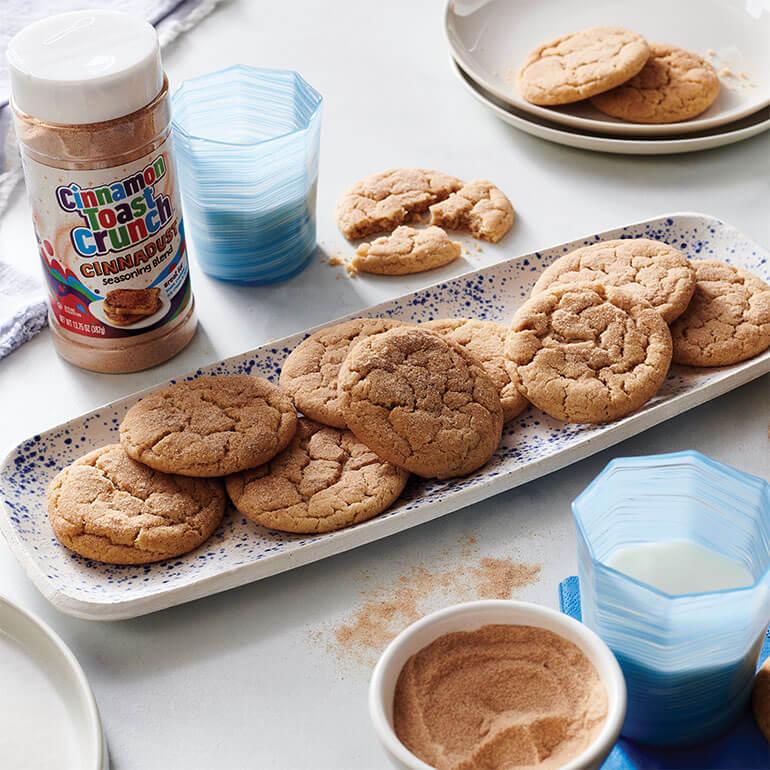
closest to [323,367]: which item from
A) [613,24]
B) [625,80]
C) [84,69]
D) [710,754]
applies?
[84,69]

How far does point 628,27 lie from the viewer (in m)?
1.63

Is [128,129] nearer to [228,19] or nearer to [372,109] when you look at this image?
[372,109]

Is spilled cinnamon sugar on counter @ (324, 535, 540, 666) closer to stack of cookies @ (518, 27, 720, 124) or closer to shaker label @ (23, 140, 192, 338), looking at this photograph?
shaker label @ (23, 140, 192, 338)

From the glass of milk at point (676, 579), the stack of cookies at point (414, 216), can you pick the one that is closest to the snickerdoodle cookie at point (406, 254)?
the stack of cookies at point (414, 216)

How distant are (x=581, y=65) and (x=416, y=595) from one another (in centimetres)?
88

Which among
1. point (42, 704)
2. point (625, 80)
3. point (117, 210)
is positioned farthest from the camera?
point (625, 80)

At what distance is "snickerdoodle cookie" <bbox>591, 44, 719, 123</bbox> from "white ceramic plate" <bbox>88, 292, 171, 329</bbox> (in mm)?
719

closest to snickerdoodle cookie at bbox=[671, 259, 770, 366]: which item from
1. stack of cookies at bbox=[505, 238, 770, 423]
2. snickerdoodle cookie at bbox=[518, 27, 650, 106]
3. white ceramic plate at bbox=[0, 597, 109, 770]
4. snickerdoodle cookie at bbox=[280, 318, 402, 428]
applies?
stack of cookies at bbox=[505, 238, 770, 423]

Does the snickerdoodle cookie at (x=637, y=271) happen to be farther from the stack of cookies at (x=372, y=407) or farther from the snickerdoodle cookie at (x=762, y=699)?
the snickerdoodle cookie at (x=762, y=699)

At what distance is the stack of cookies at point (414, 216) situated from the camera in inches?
49.9

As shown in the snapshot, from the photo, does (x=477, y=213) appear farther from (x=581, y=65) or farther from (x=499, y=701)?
(x=499, y=701)

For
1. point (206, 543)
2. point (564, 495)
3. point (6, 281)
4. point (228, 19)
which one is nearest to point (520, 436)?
point (564, 495)

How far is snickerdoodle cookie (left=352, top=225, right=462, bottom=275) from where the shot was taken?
4.14 feet

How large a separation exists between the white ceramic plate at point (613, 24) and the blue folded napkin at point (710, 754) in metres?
0.98
